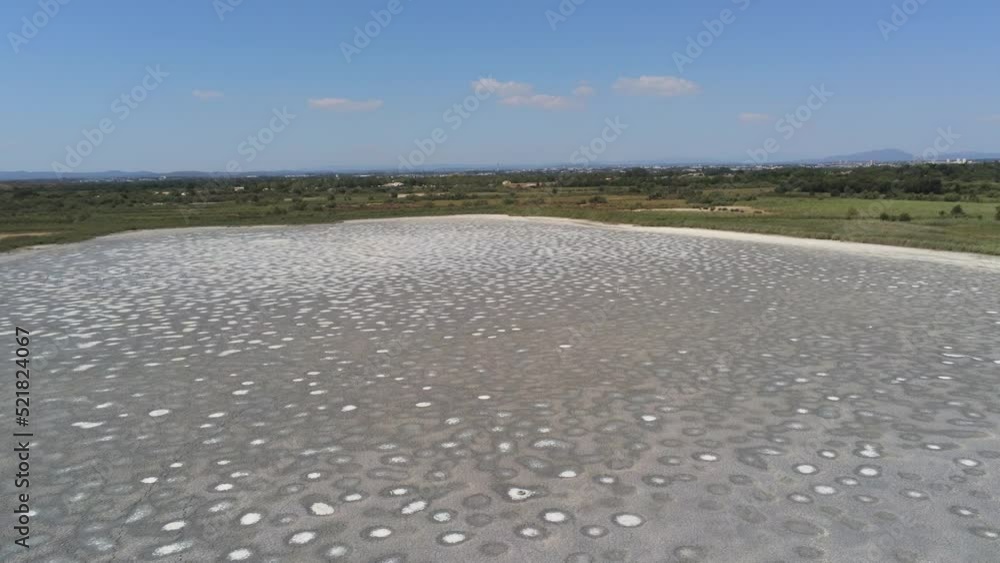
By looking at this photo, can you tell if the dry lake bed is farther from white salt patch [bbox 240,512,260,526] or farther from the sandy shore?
the sandy shore

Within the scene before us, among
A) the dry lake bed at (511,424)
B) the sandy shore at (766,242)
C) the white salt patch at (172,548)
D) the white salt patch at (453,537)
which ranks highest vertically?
the white salt patch at (172,548)

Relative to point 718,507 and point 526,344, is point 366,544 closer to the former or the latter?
point 718,507

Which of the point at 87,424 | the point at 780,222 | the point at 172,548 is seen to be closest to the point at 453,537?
the point at 172,548

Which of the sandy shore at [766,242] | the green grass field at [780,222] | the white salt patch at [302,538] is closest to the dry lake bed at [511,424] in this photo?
the white salt patch at [302,538]

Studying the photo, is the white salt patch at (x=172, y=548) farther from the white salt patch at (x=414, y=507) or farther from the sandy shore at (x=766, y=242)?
the sandy shore at (x=766, y=242)

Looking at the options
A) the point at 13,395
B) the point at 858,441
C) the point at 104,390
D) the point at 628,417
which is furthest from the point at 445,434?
the point at 13,395

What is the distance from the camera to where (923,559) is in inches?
148

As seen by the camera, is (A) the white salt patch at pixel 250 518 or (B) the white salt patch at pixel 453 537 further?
(A) the white salt patch at pixel 250 518

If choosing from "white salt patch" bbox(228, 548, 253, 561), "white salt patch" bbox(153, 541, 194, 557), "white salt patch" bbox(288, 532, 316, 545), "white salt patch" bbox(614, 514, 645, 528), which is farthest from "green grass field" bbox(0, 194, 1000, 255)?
"white salt patch" bbox(153, 541, 194, 557)

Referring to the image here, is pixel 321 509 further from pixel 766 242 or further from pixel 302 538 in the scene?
pixel 766 242

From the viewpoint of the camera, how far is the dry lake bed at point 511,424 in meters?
4.04

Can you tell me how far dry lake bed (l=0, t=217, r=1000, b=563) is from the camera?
159 inches

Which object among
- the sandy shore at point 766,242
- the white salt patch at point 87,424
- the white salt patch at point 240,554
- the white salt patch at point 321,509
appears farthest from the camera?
the sandy shore at point 766,242

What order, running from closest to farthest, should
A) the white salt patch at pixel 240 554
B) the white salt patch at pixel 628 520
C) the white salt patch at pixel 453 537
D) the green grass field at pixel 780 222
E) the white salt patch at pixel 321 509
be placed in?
the white salt patch at pixel 240 554 < the white salt patch at pixel 453 537 < the white salt patch at pixel 628 520 < the white salt patch at pixel 321 509 < the green grass field at pixel 780 222
